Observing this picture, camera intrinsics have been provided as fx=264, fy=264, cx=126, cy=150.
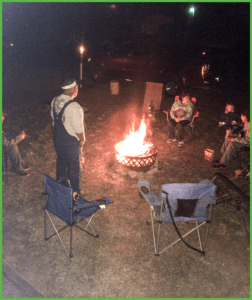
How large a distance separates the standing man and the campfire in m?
1.34

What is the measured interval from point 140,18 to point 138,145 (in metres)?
16.0

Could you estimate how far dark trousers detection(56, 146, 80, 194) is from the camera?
4.61 meters

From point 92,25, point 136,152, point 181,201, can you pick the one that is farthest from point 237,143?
point 92,25

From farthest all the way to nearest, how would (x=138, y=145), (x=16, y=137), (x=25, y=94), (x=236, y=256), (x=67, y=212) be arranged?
(x=25, y=94) → (x=138, y=145) → (x=16, y=137) → (x=236, y=256) → (x=67, y=212)

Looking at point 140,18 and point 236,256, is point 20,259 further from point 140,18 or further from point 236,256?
point 140,18

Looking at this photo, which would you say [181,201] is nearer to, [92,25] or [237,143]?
[237,143]

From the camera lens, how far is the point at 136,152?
20.7 ft

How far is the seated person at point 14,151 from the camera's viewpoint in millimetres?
5691

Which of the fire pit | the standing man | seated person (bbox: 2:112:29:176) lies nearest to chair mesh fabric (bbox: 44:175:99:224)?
the standing man

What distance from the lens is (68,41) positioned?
2470cm

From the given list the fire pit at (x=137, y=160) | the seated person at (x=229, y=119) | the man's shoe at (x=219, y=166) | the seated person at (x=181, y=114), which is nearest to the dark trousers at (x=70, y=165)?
the fire pit at (x=137, y=160)

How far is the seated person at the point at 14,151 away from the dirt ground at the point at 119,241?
18 centimetres

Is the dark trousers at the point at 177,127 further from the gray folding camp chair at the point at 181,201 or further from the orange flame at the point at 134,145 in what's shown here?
the gray folding camp chair at the point at 181,201

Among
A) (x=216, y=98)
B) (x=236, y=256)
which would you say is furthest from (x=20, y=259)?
(x=216, y=98)
